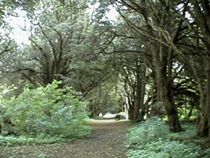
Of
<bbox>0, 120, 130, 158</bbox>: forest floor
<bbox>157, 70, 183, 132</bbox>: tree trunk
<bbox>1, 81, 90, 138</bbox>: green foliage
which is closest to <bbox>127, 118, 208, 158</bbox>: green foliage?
<bbox>0, 120, 130, 158</bbox>: forest floor

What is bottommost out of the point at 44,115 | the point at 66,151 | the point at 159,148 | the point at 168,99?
the point at 66,151

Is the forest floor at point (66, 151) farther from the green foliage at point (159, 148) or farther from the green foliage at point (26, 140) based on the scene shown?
the green foliage at point (26, 140)

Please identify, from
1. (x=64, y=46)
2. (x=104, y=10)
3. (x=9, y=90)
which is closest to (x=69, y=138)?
(x=104, y=10)

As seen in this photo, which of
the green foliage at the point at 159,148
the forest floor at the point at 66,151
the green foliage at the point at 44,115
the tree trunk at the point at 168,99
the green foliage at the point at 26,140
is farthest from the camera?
the green foliage at the point at 44,115

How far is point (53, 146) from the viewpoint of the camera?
1269cm

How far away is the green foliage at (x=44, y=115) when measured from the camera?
606 inches

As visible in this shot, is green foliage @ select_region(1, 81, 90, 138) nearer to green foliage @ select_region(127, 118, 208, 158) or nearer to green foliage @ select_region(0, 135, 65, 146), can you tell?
green foliage @ select_region(0, 135, 65, 146)

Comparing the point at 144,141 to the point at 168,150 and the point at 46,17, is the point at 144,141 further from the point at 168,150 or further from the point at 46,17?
the point at 46,17

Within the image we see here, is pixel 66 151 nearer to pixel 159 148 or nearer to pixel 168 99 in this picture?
pixel 159 148

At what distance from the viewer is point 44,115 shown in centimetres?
1592

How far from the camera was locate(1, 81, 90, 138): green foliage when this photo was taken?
1538cm

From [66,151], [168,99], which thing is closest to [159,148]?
[66,151]

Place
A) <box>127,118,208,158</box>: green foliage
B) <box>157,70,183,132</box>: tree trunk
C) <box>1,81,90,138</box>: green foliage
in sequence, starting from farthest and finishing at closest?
<box>1,81,90,138</box>: green foliage, <box>157,70,183,132</box>: tree trunk, <box>127,118,208,158</box>: green foliage


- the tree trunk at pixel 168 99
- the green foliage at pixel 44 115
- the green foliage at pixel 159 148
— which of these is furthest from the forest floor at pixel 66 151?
the tree trunk at pixel 168 99
